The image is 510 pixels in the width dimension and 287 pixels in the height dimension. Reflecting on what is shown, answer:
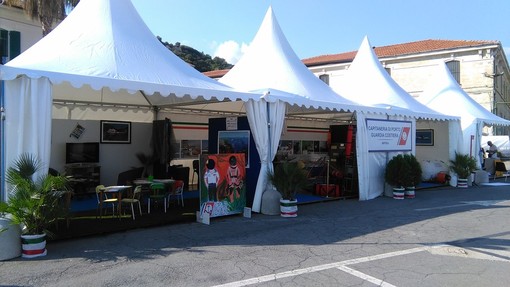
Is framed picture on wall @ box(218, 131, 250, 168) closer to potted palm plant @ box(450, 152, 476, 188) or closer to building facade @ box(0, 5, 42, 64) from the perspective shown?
potted palm plant @ box(450, 152, 476, 188)

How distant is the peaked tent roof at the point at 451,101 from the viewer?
1627 centimetres

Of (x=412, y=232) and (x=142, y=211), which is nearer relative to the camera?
(x=412, y=232)

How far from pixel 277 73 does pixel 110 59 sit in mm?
4737

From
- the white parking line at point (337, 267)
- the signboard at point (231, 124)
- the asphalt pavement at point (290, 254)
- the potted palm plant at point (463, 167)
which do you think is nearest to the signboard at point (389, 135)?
the potted palm plant at point (463, 167)

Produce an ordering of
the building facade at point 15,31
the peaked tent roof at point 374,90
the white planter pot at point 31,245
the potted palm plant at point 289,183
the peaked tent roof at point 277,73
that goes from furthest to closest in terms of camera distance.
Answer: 1. the building facade at point 15,31
2. the peaked tent roof at point 374,90
3. the peaked tent roof at point 277,73
4. the potted palm plant at point 289,183
5. the white planter pot at point 31,245

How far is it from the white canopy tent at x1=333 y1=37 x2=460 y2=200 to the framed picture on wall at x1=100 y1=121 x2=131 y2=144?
270 inches

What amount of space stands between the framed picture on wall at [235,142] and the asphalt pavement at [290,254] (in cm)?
165

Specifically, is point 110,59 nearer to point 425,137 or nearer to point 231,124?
point 231,124

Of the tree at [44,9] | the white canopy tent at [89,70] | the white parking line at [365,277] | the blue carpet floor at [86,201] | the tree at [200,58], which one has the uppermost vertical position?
the tree at [200,58]

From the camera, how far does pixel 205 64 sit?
2253 inches

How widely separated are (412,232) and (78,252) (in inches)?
216

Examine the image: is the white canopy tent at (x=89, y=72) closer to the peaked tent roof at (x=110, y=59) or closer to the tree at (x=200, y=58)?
the peaked tent roof at (x=110, y=59)

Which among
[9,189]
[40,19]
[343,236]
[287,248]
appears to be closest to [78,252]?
[9,189]

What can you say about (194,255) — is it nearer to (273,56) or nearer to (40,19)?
(273,56)
